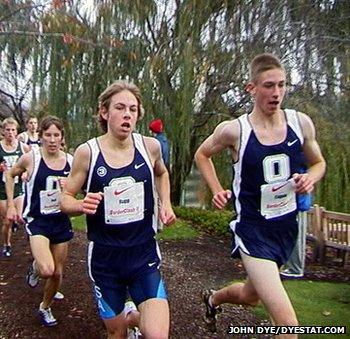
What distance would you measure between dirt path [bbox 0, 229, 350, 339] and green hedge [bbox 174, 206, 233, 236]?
239 cm

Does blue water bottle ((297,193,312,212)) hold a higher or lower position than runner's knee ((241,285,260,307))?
higher

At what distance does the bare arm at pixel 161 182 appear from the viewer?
11.8ft

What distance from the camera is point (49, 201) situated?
194 inches

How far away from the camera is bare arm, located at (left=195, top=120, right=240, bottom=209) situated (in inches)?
141

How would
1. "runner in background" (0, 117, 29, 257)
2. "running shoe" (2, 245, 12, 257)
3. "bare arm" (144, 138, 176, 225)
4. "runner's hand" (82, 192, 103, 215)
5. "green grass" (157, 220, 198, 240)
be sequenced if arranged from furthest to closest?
1. "green grass" (157, 220, 198, 240)
2. "running shoe" (2, 245, 12, 257)
3. "runner in background" (0, 117, 29, 257)
4. "bare arm" (144, 138, 176, 225)
5. "runner's hand" (82, 192, 103, 215)

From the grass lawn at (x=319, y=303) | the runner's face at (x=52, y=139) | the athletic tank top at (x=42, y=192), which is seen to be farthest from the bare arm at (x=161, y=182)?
the grass lawn at (x=319, y=303)

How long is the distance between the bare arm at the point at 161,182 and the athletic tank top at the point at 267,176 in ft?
1.50

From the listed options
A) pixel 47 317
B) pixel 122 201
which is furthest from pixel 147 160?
pixel 47 317

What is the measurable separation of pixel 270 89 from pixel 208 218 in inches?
351

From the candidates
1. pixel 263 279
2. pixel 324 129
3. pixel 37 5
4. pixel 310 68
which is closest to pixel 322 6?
pixel 310 68

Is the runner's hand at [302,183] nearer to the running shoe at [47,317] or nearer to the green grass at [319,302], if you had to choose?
the green grass at [319,302]

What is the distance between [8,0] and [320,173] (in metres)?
3.98

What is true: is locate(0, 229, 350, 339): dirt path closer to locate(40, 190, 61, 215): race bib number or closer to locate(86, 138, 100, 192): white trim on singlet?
locate(40, 190, 61, 215): race bib number

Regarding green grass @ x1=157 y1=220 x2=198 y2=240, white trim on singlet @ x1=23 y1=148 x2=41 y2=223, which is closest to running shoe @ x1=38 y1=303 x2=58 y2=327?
white trim on singlet @ x1=23 y1=148 x2=41 y2=223
